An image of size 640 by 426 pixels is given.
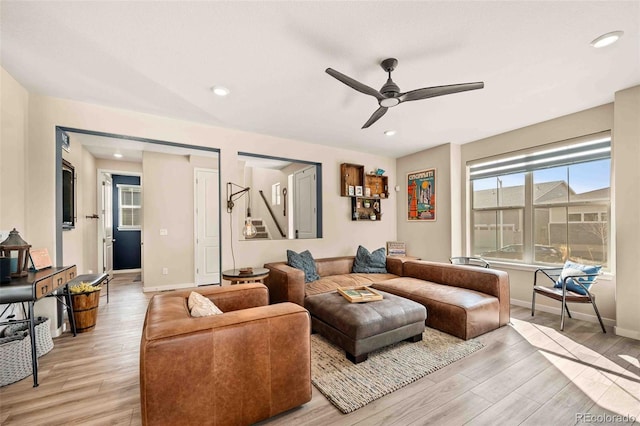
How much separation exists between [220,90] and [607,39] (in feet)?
10.8

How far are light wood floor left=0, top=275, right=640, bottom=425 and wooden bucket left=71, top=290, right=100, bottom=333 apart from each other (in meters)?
0.22

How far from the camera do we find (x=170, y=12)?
1.75 meters

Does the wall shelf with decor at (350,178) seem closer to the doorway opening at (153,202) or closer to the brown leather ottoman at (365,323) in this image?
the doorway opening at (153,202)

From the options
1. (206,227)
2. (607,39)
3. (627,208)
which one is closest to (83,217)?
(206,227)

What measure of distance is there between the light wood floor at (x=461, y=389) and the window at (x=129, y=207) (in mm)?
4743

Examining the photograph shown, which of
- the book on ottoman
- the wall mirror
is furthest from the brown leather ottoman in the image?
the wall mirror

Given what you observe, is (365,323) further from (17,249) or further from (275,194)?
(275,194)

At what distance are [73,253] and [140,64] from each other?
3.30 m

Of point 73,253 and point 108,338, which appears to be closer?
point 108,338

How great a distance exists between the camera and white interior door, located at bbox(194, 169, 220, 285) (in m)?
5.46

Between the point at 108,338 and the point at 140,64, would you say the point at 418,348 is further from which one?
the point at 140,64

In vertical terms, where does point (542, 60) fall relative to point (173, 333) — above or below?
above

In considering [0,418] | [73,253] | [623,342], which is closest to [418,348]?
[623,342]

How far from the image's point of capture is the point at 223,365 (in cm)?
151
